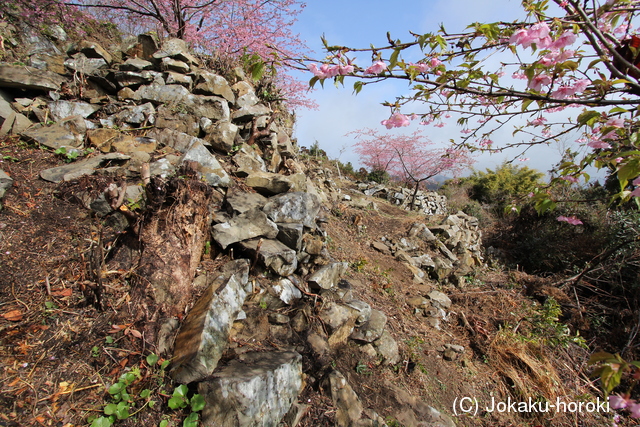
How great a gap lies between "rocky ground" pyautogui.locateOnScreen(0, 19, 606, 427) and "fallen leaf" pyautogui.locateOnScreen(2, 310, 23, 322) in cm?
2

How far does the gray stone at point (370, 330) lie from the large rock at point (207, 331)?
1261 millimetres

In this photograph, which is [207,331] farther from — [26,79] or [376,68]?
[26,79]

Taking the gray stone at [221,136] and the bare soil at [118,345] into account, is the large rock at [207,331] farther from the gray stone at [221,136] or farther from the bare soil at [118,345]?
the gray stone at [221,136]

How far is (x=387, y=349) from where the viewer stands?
3.03 metres

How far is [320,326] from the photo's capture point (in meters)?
2.79

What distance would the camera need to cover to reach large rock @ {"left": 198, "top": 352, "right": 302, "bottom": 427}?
1851 millimetres

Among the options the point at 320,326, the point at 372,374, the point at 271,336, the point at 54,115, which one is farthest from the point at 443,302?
the point at 54,115

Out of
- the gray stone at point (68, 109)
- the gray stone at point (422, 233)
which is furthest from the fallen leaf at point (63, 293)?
the gray stone at point (422, 233)

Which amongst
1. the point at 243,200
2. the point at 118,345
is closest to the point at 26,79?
the point at 243,200

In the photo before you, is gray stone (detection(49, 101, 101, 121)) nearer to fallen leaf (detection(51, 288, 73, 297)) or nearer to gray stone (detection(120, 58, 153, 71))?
gray stone (detection(120, 58, 153, 71))

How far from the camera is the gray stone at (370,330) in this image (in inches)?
116

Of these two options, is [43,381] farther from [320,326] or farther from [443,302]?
[443,302]

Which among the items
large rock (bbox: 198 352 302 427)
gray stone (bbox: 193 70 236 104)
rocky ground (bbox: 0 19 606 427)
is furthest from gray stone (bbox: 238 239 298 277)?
gray stone (bbox: 193 70 236 104)

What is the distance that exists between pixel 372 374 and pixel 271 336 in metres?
1.05
